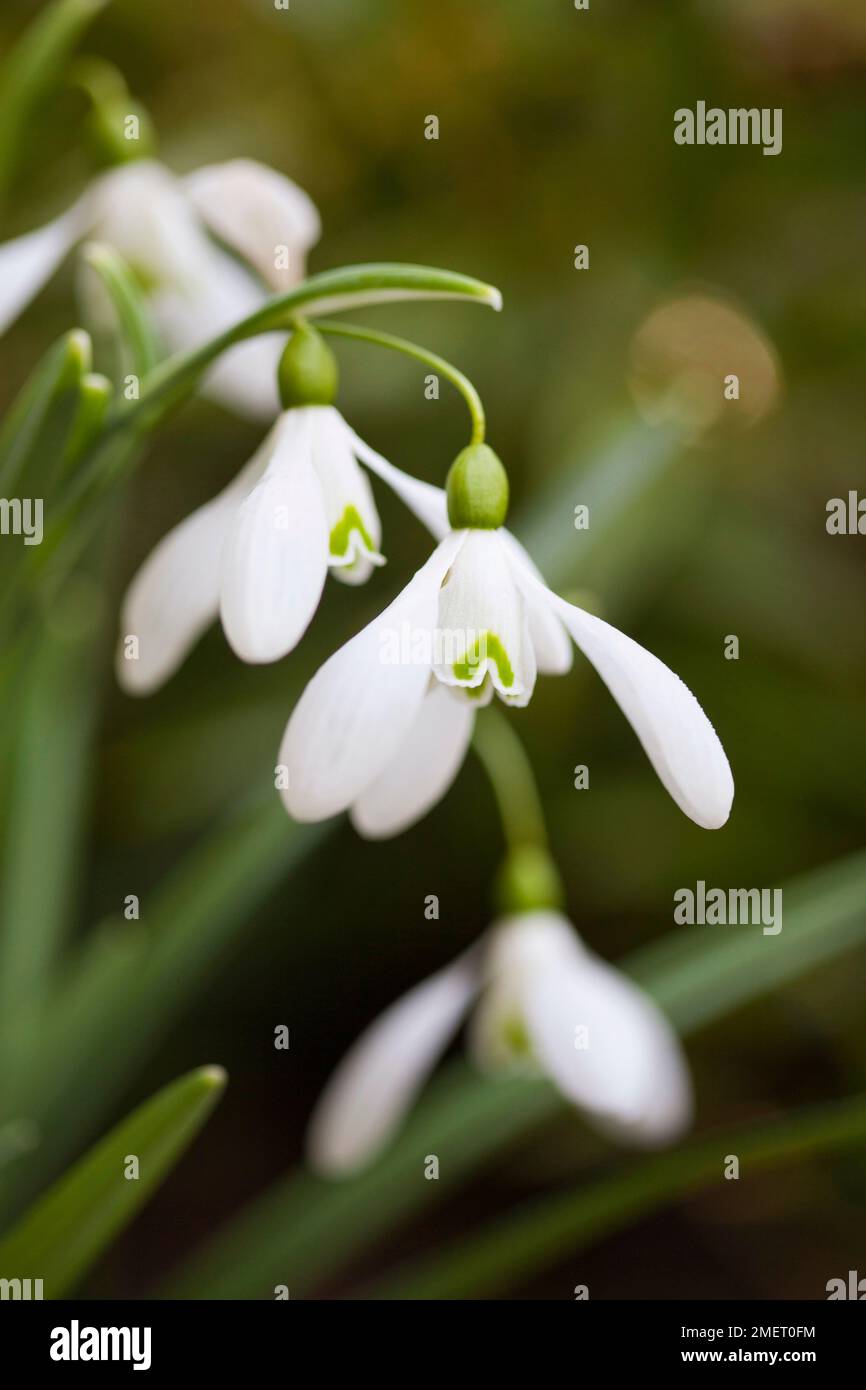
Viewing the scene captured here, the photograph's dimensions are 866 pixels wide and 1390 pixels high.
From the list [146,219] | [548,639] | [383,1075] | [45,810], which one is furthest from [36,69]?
[383,1075]

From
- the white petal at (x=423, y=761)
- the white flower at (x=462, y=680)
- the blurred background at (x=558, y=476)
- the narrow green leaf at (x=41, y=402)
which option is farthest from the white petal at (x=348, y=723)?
the blurred background at (x=558, y=476)

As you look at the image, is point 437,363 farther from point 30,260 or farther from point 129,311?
point 30,260

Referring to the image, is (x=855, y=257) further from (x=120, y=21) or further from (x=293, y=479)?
(x=293, y=479)

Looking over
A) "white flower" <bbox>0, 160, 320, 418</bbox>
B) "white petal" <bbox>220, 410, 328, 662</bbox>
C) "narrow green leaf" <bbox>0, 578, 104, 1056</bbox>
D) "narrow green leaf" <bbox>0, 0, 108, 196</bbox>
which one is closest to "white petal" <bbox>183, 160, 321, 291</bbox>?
"white flower" <bbox>0, 160, 320, 418</bbox>

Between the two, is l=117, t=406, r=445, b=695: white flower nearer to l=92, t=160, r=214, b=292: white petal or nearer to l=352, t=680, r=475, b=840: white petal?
l=352, t=680, r=475, b=840: white petal

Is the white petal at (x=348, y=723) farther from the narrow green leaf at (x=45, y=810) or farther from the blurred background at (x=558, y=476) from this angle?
the blurred background at (x=558, y=476)

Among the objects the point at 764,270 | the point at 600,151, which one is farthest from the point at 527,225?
the point at 764,270
